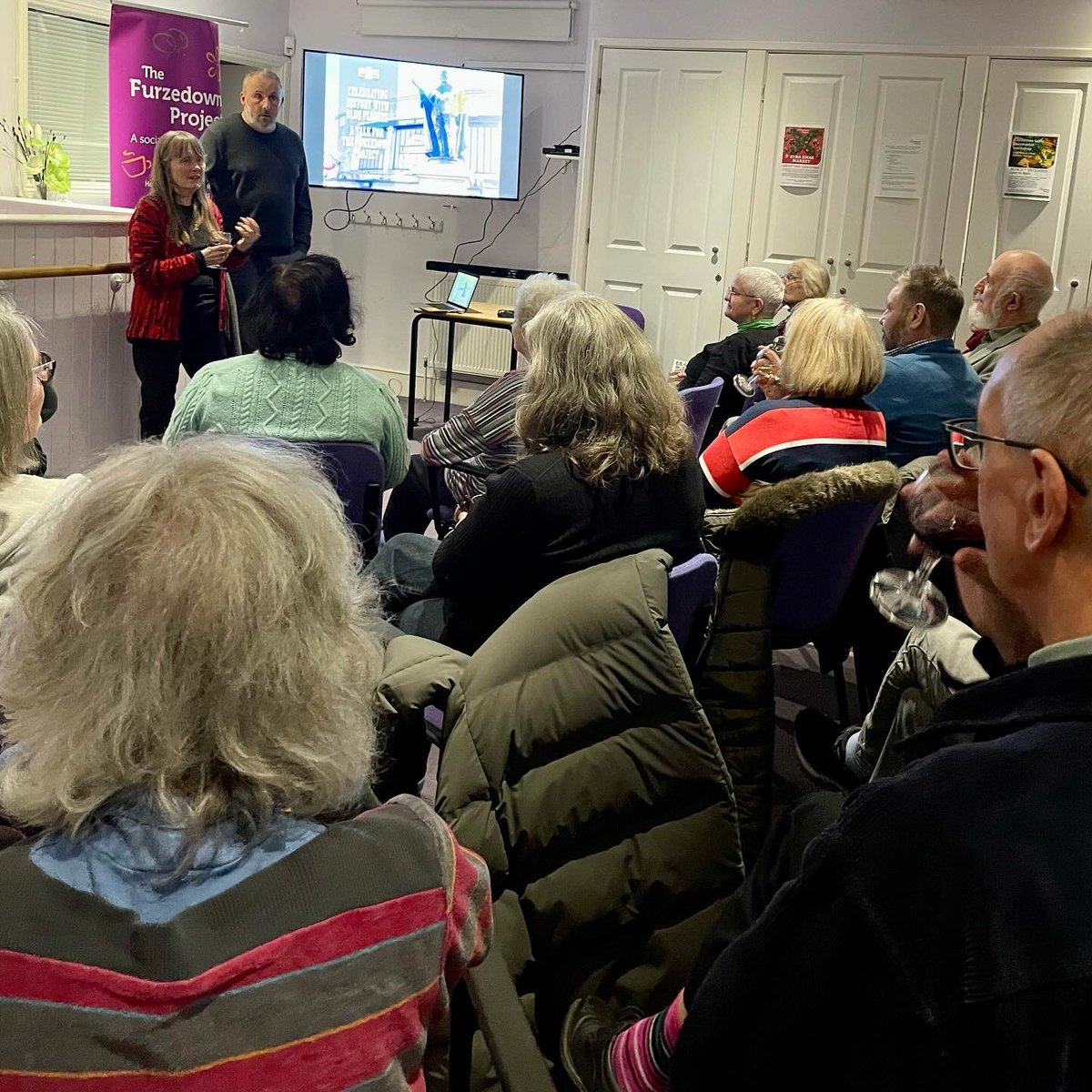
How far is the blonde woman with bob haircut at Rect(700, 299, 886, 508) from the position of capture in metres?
2.74

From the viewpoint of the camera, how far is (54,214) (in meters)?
4.46

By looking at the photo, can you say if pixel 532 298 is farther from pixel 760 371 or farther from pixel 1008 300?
pixel 1008 300

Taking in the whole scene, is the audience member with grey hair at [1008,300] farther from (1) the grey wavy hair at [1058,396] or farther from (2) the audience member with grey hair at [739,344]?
(1) the grey wavy hair at [1058,396]

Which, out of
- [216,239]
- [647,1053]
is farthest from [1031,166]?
[647,1053]

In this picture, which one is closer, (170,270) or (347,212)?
(170,270)

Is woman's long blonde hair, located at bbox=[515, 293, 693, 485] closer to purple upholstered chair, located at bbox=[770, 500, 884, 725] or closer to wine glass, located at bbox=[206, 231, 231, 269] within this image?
purple upholstered chair, located at bbox=[770, 500, 884, 725]

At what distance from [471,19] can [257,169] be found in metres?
2.38

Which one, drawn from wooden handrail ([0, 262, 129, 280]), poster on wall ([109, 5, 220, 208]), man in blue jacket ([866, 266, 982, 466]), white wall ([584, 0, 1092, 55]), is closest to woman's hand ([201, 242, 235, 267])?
wooden handrail ([0, 262, 129, 280])

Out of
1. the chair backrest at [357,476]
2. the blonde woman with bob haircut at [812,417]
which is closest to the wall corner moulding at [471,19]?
the blonde woman with bob haircut at [812,417]

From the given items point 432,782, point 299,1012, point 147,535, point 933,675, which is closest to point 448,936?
point 299,1012

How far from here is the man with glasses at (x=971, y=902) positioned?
0.66 meters

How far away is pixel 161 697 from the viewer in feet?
2.89

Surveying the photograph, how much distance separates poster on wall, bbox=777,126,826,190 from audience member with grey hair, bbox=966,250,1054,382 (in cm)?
229

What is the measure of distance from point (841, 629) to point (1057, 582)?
7.32ft
